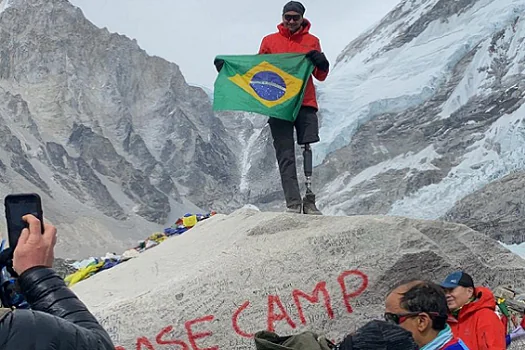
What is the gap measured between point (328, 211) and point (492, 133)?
12387 millimetres

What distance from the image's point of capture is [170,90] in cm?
9300

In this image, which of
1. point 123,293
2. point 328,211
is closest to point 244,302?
point 123,293

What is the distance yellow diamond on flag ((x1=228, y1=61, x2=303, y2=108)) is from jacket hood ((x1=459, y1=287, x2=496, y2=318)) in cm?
274

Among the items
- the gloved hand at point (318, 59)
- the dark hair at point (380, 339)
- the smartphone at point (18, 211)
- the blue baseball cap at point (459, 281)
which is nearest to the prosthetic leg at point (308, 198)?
the gloved hand at point (318, 59)

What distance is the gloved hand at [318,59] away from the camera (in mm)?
5883

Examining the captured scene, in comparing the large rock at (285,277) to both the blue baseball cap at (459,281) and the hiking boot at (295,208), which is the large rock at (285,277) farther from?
the blue baseball cap at (459,281)

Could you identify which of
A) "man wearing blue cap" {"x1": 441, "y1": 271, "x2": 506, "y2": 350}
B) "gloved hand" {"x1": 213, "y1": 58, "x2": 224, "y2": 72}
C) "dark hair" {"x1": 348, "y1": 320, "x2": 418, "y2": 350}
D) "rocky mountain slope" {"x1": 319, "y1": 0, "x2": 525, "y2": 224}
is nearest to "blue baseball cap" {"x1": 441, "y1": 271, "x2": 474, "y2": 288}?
"man wearing blue cap" {"x1": 441, "y1": 271, "x2": 506, "y2": 350}

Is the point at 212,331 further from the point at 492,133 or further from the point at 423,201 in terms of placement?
the point at 492,133

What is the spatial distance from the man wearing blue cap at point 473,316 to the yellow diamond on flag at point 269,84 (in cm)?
269

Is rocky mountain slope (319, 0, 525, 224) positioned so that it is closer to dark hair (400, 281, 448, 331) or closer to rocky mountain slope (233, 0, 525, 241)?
rocky mountain slope (233, 0, 525, 241)

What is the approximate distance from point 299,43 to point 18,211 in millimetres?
4421

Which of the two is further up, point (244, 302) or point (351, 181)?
point (244, 302)

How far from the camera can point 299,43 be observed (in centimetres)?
605

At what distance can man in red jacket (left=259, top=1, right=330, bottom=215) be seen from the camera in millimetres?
5863
